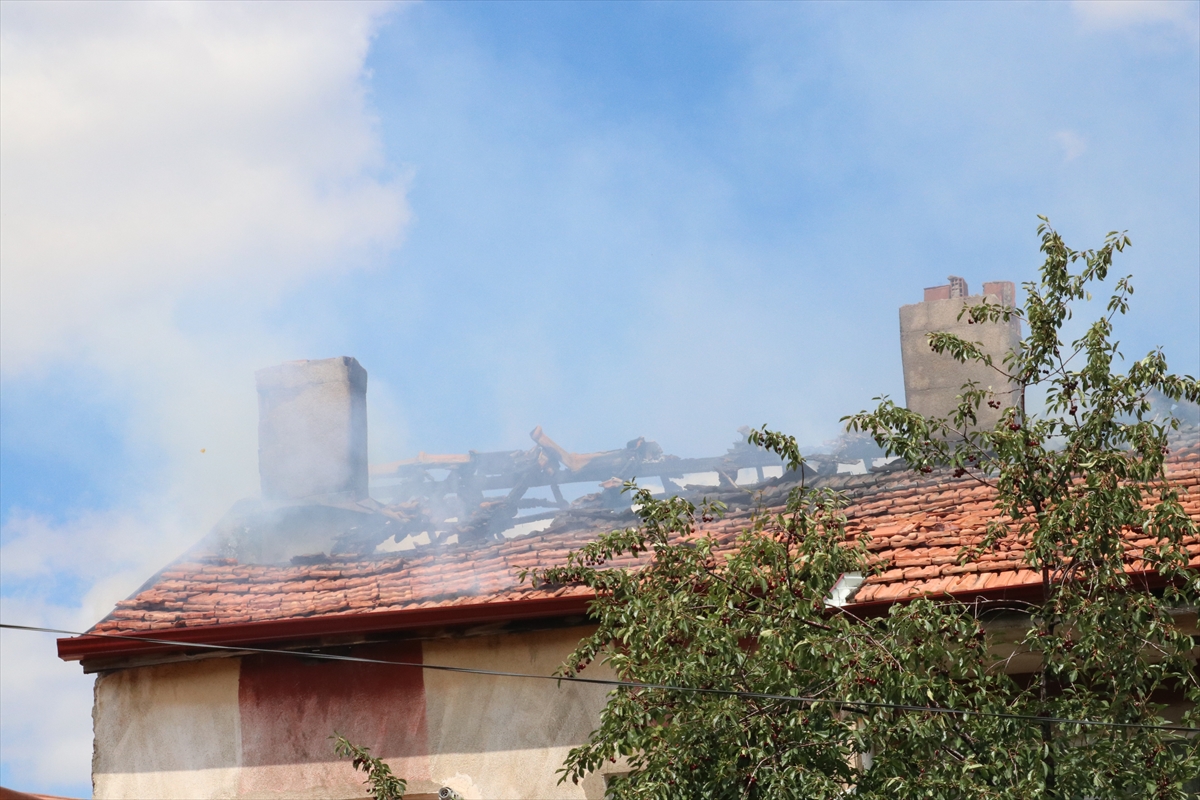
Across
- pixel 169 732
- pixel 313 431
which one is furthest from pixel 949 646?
pixel 313 431

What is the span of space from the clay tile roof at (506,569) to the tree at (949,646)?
1.33 metres

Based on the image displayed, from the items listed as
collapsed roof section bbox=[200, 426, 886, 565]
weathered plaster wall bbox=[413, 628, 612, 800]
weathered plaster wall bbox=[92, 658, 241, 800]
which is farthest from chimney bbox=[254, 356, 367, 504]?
weathered plaster wall bbox=[413, 628, 612, 800]

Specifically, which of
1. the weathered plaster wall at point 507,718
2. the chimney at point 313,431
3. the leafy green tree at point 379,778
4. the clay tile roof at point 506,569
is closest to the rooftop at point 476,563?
the clay tile roof at point 506,569

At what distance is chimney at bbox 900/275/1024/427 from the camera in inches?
467

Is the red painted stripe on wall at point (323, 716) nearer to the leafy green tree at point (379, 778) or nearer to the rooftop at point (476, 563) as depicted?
the rooftop at point (476, 563)

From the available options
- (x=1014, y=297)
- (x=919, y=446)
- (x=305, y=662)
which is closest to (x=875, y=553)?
(x=919, y=446)

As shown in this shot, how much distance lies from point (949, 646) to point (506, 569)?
3994 millimetres

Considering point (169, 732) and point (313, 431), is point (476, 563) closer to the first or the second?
point (169, 732)

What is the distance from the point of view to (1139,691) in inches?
213

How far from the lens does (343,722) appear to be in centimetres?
877

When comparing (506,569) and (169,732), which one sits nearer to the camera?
(169,732)

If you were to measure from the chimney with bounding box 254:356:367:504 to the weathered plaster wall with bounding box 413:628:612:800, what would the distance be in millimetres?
4013

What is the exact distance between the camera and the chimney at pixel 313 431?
1242cm

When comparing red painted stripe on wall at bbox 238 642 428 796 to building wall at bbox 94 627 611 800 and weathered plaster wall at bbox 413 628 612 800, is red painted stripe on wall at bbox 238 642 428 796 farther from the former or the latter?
weathered plaster wall at bbox 413 628 612 800
